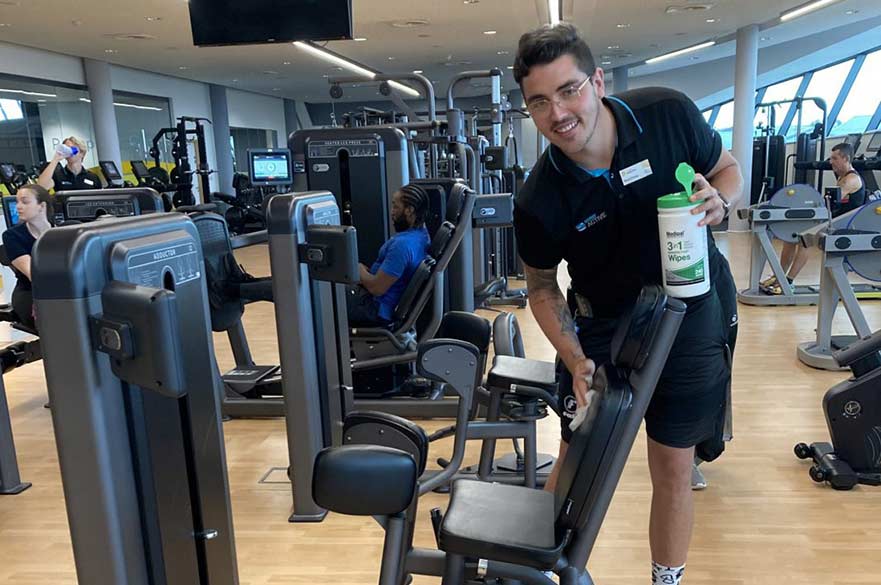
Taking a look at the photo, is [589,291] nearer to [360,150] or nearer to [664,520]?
[664,520]

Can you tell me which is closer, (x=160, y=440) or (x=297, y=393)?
(x=160, y=440)

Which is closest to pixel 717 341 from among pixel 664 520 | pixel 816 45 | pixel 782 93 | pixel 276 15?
pixel 664 520

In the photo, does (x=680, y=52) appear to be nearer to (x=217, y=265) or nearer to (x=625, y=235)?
(x=217, y=265)

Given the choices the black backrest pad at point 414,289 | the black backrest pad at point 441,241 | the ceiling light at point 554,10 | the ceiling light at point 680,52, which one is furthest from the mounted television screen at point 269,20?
the ceiling light at point 680,52

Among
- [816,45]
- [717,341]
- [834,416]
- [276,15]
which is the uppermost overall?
[816,45]

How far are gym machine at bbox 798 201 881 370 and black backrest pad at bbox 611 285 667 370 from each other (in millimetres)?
3216

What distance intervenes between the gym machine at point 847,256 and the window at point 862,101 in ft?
29.2

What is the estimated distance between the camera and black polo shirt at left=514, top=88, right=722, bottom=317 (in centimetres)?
156

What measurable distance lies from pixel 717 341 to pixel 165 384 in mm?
1286

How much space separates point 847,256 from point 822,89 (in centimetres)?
1138

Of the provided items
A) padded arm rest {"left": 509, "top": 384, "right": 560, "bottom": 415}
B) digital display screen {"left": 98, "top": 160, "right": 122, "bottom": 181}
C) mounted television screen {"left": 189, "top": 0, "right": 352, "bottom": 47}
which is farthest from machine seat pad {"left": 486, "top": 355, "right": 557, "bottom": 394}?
digital display screen {"left": 98, "top": 160, "right": 122, "bottom": 181}

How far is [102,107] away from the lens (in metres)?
11.7

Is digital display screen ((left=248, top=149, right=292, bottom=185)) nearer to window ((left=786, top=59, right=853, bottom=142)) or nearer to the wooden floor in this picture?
the wooden floor

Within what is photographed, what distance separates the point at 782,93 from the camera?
14969 mm
